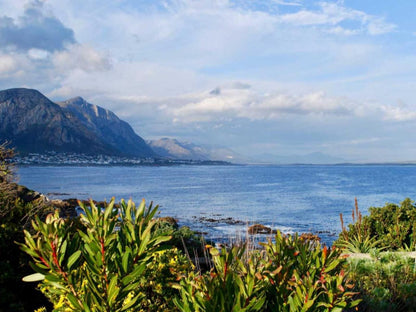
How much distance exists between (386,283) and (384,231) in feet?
25.9

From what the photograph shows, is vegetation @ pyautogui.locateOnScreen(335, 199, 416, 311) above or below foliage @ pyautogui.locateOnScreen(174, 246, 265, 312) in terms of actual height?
below

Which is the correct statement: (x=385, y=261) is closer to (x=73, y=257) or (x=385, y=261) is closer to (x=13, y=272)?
(x=13, y=272)

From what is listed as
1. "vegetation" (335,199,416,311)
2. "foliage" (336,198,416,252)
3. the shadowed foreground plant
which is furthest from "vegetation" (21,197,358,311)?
"foliage" (336,198,416,252)

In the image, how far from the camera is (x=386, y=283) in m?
6.58

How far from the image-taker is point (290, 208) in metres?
47.2

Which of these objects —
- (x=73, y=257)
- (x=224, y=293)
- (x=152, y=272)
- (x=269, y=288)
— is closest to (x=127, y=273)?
(x=73, y=257)

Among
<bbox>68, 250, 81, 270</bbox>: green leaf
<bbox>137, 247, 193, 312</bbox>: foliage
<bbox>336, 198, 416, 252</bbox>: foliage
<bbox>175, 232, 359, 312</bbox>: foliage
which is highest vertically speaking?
<bbox>68, 250, 81, 270</bbox>: green leaf

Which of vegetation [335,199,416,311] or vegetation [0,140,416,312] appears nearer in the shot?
vegetation [0,140,416,312]

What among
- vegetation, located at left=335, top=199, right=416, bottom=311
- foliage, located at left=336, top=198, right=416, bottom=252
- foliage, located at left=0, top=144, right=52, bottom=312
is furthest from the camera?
foliage, located at left=336, top=198, right=416, bottom=252

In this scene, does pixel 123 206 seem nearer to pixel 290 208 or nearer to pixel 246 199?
pixel 290 208

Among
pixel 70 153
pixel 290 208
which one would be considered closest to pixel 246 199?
pixel 290 208

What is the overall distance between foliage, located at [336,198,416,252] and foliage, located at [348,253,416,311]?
13.9 feet

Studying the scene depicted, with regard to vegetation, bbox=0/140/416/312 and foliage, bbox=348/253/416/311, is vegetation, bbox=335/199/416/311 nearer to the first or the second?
foliage, bbox=348/253/416/311

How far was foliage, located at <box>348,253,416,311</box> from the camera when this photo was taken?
17.4 ft
